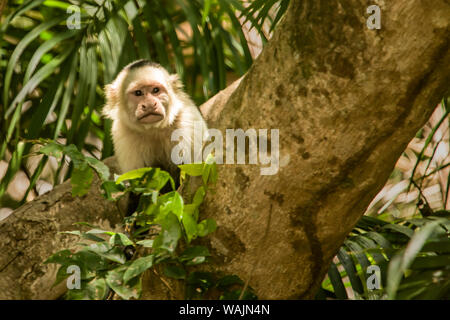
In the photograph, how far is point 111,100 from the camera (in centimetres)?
233

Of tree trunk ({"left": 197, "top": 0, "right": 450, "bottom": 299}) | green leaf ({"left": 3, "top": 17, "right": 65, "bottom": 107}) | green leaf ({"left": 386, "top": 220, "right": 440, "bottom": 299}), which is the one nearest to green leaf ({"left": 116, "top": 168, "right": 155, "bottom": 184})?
tree trunk ({"left": 197, "top": 0, "right": 450, "bottom": 299})

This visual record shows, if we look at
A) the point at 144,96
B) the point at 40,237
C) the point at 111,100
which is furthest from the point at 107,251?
the point at 111,100

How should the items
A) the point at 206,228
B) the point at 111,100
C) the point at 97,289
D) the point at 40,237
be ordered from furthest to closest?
the point at 111,100 < the point at 40,237 < the point at 206,228 < the point at 97,289

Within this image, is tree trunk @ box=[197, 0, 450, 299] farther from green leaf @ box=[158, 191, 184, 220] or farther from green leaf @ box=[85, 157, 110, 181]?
green leaf @ box=[85, 157, 110, 181]

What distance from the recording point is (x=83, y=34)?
2.26 metres

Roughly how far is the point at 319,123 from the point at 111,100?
1.38m

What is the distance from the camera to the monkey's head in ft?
6.98

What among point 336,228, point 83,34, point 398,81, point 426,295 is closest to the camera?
point 426,295

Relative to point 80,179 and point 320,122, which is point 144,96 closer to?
point 80,179

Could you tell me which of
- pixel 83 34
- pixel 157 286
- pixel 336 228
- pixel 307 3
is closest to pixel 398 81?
pixel 307 3

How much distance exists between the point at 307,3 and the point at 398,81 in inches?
9.6

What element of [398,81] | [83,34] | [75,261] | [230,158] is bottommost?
[75,261]

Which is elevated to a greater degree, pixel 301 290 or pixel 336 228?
pixel 336 228
